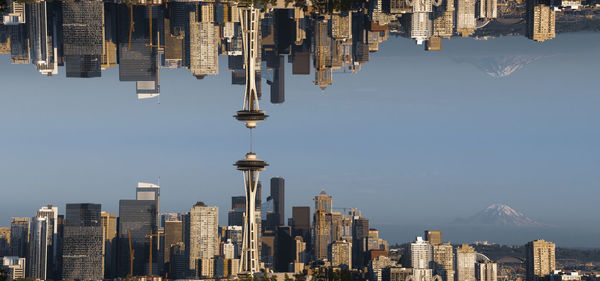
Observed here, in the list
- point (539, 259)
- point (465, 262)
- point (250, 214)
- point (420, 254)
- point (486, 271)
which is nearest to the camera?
point (250, 214)

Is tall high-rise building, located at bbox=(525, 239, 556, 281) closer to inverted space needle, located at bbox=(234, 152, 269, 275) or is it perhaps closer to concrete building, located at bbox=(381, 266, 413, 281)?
concrete building, located at bbox=(381, 266, 413, 281)

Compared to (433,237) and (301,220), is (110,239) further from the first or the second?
(433,237)

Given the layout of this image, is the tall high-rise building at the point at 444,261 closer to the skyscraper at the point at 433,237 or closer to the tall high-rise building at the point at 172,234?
the skyscraper at the point at 433,237

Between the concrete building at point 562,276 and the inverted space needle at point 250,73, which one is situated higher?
the inverted space needle at point 250,73

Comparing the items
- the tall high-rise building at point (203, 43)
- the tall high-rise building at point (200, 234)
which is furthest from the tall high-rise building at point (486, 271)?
the tall high-rise building at point (203, 43)

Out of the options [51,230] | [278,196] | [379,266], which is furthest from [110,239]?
[379,266]
